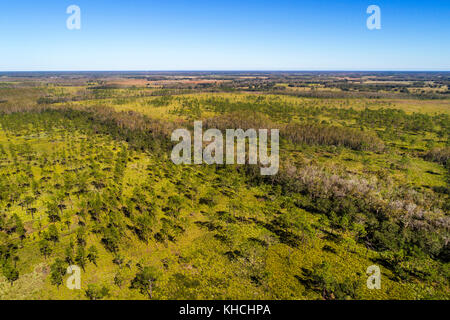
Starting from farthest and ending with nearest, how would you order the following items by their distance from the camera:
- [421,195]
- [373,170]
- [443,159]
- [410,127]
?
[410,127], [443,159], [373,170], [421,195]

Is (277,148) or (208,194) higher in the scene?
(277,148)

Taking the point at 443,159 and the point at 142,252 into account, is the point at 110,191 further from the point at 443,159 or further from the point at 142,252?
the point at 443,159

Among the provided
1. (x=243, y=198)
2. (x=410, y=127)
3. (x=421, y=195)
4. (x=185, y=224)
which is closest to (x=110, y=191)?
(x=185, y=224)

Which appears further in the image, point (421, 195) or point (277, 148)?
point (277, 148)

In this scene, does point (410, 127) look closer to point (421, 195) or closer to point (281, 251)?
point (421, 195)
